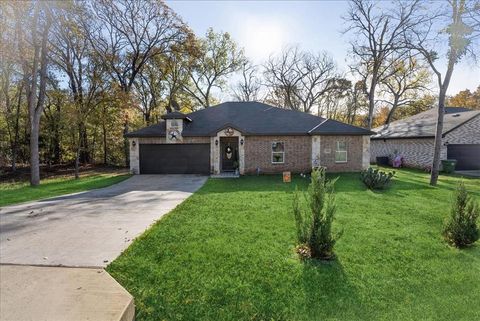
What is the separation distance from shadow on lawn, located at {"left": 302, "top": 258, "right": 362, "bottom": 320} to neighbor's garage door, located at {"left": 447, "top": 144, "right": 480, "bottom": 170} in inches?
741

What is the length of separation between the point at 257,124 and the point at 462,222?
12.6 metres

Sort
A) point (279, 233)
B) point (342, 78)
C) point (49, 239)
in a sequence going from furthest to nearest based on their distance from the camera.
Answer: point (342, 78) → point (279, 233) → point (49, 239)

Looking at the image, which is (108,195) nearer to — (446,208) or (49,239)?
(49,239)

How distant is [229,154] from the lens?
57.5 feet

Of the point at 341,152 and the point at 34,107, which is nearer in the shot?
the point at 34,107

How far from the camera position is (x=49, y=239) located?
5520 mm

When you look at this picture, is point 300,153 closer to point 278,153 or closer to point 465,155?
point 278,153

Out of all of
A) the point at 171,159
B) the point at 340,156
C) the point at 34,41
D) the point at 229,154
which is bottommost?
the point at 171,159

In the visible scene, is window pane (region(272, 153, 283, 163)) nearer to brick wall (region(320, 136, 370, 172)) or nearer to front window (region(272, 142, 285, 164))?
front window (region(272, 142, 285, 164))

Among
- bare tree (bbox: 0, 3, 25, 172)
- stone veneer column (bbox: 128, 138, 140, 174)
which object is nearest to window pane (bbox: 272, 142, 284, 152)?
stone veneer column (bbox: 128, 138, 140, 174)

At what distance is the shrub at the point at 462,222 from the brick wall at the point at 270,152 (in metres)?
10.7

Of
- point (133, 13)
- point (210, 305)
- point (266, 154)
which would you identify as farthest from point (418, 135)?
point (133, 13)

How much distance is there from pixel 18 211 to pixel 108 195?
110 inches

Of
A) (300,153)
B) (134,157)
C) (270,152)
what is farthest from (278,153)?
(134,157)
